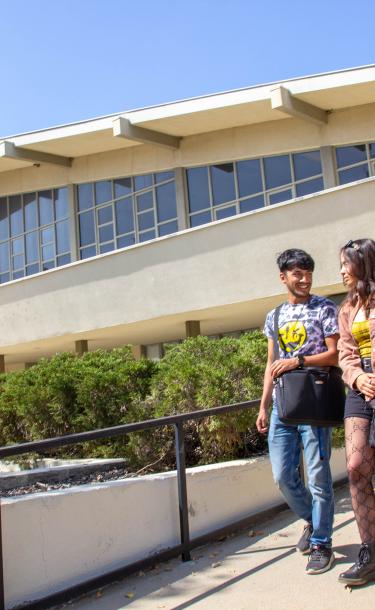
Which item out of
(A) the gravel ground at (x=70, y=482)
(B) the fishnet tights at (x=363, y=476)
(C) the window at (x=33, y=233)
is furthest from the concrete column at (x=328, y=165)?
(B) the fishnet tights at (x=363, y=476)

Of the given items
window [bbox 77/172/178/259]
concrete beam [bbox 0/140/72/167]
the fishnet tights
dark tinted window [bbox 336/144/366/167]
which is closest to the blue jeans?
the fishnet tights

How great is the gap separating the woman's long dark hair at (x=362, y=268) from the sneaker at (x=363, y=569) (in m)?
1.20

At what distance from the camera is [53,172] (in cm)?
2056

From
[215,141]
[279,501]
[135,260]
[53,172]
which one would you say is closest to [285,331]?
[279,501]

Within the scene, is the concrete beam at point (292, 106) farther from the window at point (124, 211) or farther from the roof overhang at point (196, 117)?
the window at point (124, 211)

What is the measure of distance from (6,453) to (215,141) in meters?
14.3

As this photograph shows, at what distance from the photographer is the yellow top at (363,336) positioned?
3562mm

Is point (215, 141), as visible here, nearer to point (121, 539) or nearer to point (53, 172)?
point (53, 172)

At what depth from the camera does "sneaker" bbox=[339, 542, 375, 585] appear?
3521mm

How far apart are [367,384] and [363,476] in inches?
18.7

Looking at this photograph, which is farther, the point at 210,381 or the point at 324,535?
the point at 210,381

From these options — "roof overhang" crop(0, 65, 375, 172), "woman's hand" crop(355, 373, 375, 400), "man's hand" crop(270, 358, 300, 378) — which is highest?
"roof overhang" crop(0, 65, 375, 172)

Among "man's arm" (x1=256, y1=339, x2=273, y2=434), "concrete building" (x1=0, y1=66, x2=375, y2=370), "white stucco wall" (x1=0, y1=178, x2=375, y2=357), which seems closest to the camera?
"man's arm" (x1=256, y1=339, x2=273, y2=434)

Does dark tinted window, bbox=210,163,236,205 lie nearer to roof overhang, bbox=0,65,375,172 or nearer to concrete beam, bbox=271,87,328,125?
roof overhang, bbox=0,65,375,172
